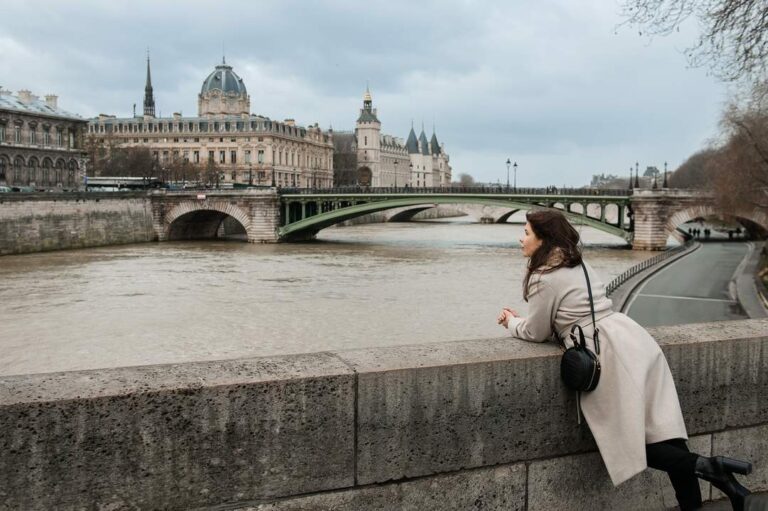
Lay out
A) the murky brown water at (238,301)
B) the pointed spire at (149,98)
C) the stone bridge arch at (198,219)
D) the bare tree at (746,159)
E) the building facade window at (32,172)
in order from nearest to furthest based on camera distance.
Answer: the murky brown water at (238,301)
the bare tree at (746,159)
the stone bridge arch at (198,219)
the building facade window at (32,172)
the pointed spire at (149,98)

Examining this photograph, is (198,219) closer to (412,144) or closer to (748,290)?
(748,290)

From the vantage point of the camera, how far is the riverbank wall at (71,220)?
1663 inches

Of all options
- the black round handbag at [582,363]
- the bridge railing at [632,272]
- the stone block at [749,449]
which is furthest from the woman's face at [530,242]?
the bridge railing at [632,272]

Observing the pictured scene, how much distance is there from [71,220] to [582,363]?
155ft

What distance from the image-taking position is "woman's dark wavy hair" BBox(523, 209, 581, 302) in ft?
10.7

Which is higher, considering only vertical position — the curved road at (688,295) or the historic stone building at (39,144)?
the historic stone building at (39,144)

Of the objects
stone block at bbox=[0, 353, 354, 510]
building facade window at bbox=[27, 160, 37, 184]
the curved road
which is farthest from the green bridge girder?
stone block at bbox=[0, 353, 354, 510]

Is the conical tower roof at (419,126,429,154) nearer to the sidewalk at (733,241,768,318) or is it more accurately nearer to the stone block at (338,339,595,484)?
the sidewalk at (733,241,768,318)

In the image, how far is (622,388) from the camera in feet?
9.96

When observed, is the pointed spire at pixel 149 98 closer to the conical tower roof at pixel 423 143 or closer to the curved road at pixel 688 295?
the conical tower roof at pixel 423 143

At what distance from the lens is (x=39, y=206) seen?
44.2 metres

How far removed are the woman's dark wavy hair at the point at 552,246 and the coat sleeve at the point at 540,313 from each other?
6cm

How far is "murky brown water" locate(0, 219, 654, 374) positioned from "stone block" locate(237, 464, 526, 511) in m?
13.4

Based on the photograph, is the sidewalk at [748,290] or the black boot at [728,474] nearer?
the black boot at [728,474]
